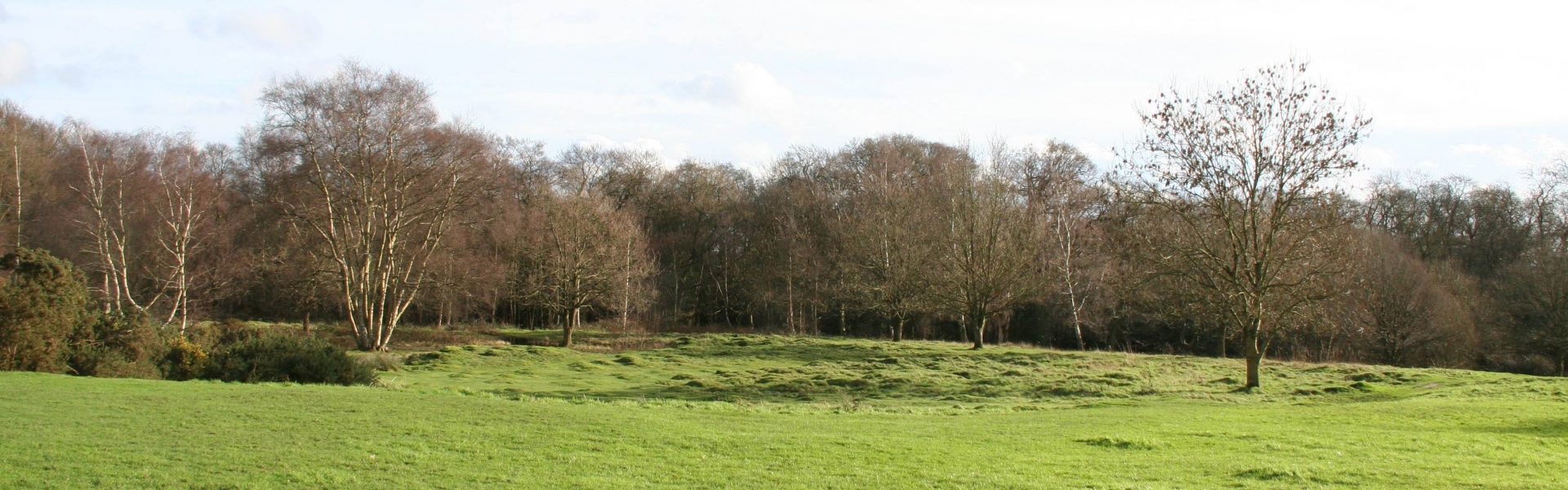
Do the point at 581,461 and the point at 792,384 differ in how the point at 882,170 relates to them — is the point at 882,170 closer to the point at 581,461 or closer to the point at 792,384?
the point at 792,384

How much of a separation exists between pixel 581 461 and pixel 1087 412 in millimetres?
13318

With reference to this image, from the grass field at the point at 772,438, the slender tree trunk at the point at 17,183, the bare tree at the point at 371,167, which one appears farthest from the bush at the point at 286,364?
the slender tree trunk at the point at 17,183

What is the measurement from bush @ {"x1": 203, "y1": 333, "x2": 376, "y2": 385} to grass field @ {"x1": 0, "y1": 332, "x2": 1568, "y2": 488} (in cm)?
281

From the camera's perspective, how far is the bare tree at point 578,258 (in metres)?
48.2

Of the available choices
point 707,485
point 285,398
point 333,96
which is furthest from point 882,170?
point 707,485

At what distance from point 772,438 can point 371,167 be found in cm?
3240

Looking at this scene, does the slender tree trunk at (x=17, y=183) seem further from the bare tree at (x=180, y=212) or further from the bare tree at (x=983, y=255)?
the bare tree at (x=983, y=255)

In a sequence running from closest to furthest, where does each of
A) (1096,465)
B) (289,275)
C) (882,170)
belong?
(1096,465), (289,275), (882,170)

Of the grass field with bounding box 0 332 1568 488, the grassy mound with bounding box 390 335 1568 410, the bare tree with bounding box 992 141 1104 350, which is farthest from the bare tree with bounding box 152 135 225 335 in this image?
the bare tree with bounding box 992 141 1104 350

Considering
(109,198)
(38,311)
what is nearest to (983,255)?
(38,311)

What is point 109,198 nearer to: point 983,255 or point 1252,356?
point 983,255

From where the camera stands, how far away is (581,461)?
34.1ft

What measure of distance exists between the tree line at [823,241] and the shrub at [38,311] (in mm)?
6226

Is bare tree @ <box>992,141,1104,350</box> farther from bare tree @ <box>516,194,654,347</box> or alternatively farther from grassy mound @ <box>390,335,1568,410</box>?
bare tree @ <box>516,194,654,347</box>
